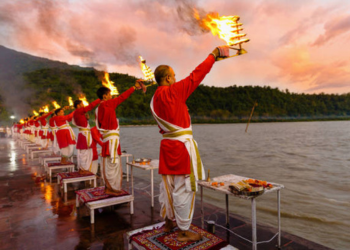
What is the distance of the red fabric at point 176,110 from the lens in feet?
9.02

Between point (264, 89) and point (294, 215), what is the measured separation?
12575cm

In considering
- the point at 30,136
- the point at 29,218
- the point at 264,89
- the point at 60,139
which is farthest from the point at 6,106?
the point at 264,89

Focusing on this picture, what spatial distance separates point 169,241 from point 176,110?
5.45 ft

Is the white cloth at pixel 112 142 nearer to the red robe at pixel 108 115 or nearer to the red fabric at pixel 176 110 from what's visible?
the red robe at pixel 108 115

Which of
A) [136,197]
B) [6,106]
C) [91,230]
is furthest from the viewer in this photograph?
[6,106]

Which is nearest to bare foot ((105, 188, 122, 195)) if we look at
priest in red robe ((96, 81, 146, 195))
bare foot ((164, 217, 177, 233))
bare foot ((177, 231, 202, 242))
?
priest in red robe ((96, 81, 146, 195))

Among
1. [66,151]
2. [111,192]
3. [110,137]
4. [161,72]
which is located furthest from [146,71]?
[66,151]

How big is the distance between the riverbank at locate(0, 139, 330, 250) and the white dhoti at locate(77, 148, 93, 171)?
3.24ft

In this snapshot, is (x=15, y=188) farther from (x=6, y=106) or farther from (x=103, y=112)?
(x=6, y=106)

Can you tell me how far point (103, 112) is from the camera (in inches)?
192

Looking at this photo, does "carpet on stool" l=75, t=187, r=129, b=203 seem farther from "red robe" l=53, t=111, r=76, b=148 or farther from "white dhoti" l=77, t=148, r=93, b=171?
"red robe" l=53, t=111, r=76, b=148

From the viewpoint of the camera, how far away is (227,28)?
107 inches

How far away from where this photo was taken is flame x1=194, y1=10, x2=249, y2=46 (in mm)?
2664

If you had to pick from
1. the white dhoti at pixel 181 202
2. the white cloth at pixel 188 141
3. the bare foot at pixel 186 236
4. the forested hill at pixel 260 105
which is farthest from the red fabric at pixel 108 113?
the forested hill at pixel 260 105
